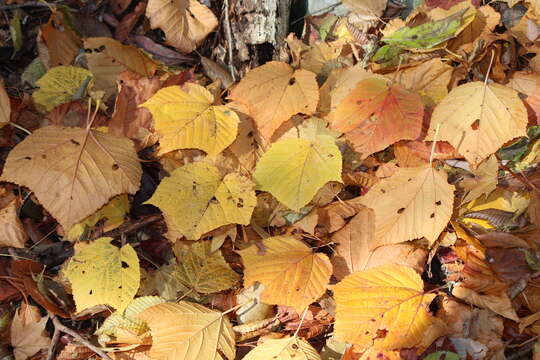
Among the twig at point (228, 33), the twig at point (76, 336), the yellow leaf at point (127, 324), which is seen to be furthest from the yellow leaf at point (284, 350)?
the twig at point (228, 33)

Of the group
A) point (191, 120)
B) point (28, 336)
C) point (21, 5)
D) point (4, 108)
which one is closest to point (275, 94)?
point (191, 120)

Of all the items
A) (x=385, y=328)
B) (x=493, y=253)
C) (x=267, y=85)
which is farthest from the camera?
(x=267, y=85)

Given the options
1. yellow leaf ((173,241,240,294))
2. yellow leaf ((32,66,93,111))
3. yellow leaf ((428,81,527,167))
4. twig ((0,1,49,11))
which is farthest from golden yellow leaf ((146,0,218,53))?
yellow leaf ((428,81,527,167))

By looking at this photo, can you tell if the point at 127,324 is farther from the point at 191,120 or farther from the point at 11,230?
the point at 191,120

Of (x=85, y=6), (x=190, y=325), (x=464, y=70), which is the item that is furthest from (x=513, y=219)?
(x=85, y=6)

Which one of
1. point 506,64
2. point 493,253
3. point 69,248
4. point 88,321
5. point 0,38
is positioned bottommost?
point 88,321

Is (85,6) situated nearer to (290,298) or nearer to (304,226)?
(304,226)
